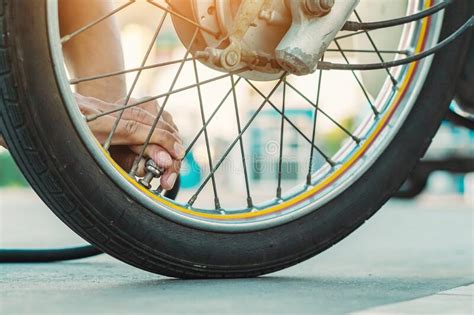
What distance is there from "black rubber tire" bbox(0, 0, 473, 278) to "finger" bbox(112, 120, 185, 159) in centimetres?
17

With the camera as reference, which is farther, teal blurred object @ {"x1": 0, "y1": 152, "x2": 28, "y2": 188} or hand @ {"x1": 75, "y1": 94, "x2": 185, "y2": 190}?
teal blurred object @ {"x1": 0, "y1": 152, "x2": 28, "y2": 188}

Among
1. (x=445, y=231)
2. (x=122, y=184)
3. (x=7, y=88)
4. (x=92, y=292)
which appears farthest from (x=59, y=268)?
(x=445, y=231)

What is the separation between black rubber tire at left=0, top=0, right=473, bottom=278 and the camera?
1538 millimetres

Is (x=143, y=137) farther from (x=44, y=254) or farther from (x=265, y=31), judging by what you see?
(x=44, y=254)

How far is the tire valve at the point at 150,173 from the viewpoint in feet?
5.98

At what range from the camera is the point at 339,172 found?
207cm

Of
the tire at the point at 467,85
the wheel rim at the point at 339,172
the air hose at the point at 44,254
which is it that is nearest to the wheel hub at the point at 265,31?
the wheel rim at the point at 339,172

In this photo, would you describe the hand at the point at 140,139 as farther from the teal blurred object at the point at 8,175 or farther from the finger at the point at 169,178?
the teal blurred object at the point at 8,175

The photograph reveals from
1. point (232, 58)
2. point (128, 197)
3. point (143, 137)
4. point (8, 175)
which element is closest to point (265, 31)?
point (232, 58)

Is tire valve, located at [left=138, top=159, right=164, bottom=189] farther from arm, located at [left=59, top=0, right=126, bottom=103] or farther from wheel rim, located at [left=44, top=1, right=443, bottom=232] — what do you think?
arm, located at [left=59, top=0, right=126, bottom=103]

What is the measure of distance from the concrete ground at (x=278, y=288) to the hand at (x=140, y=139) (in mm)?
230

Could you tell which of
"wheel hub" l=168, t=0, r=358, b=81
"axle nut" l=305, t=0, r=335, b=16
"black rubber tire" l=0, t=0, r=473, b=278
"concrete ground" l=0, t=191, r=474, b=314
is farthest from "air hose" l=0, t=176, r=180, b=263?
"axle nut" l=305, t=0, r=335, b=16

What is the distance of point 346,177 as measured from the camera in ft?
6.66

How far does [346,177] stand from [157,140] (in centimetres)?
43
